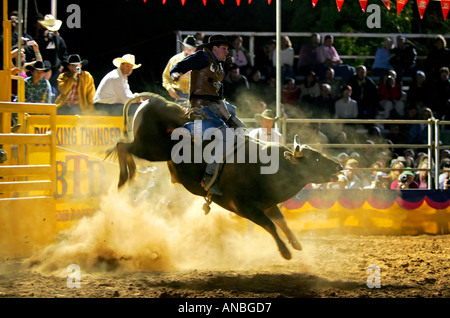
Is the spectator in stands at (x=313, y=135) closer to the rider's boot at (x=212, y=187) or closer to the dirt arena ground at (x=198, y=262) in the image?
the dirt arena ground at (x=198, y=262)

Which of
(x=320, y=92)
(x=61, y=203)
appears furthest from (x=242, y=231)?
(x=320, y=92)

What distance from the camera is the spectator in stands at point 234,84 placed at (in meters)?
11.3

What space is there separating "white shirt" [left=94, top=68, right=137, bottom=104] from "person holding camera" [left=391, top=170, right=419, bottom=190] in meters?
4.38

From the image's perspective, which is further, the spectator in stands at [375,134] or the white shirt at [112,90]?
the spectator in stands at [375,134]

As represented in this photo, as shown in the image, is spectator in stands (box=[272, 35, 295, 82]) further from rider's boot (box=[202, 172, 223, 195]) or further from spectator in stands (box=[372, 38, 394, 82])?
rider's boot (box=[202, 172, 223, 195])

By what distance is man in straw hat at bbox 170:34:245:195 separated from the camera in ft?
20.4

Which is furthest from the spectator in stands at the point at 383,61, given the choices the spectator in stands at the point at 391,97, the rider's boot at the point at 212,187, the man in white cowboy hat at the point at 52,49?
the rider's boot at the point at 212,187

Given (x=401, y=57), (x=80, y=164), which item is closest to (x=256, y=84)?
(x=401, y=57)

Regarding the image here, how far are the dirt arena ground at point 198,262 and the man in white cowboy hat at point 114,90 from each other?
4.28 feet

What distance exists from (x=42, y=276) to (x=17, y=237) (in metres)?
1.18

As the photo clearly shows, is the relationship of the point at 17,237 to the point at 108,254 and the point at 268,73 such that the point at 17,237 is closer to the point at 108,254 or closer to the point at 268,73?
the point at 108,254

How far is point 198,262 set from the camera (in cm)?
682

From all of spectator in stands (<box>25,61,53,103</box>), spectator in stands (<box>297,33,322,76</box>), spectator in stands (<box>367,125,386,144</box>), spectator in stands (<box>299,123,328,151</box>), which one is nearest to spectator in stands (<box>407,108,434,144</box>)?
spectator in stands (<box>367,125,386,144</box>)

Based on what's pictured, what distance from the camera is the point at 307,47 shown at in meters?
12.7
